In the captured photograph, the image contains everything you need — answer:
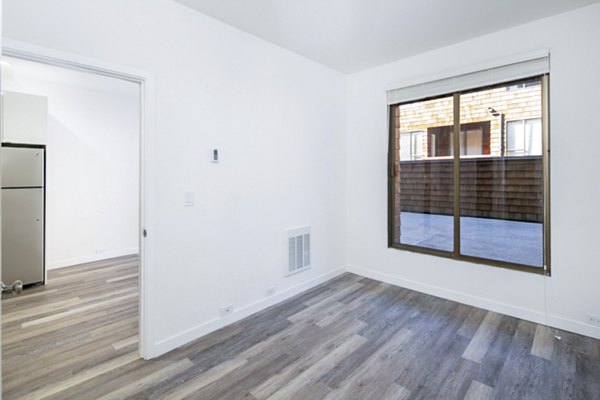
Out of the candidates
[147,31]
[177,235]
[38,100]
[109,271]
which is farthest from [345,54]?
[109,271]

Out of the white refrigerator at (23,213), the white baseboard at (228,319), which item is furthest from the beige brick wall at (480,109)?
the white refrigerator at (23,213)

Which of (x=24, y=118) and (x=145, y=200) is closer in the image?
(x=145, y=200)

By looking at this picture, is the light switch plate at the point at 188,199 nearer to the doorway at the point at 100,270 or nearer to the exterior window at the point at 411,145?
the doorway at the point at 100,270

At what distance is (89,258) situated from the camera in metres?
4.91

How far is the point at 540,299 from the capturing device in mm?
2930

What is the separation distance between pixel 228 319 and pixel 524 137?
335 centimetres

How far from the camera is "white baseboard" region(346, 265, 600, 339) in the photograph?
274 cm

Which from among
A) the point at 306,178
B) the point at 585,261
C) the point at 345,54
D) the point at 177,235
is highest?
the point at 345,54

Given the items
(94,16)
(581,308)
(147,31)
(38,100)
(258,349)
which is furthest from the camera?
(38,100)

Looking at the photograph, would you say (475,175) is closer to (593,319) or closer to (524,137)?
(524,137)

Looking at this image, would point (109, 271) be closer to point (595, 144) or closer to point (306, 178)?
point (306, 178)

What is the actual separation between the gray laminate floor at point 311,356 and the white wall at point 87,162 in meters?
1.57

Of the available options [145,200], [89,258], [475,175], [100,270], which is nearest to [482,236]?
[475,175]

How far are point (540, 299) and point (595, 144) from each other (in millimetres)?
1448
